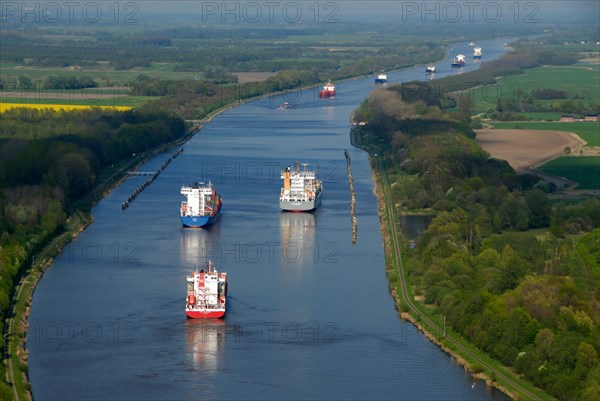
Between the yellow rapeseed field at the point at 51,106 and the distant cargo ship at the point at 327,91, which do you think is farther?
the distant cargo ship at the point at 327,91

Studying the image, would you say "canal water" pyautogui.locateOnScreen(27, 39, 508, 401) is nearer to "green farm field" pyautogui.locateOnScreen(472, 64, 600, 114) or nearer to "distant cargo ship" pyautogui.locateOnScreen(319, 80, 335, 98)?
"green farm field" pyautogui.locateOnScreen(472, 64, 600, 114)

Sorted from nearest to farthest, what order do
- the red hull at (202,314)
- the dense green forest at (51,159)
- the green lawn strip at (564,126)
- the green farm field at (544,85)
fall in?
the red hull at (202,314) → the dense green forest at (51,159) → the green lawn strip at (564,126) → the green farm field at (544,85)

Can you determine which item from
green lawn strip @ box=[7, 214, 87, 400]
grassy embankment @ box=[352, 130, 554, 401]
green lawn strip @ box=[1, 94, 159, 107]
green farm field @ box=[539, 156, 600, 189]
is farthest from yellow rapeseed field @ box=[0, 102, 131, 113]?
grassy embankment @ box=[352, 130, 554, 401]

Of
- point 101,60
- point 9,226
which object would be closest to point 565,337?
point 9,226

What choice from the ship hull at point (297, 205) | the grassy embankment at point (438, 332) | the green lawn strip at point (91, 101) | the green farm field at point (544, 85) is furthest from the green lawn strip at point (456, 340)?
the green farm field at point (544, 85)

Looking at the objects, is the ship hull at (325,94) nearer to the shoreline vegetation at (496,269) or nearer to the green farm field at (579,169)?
the shoreline vegetation at (496,269)

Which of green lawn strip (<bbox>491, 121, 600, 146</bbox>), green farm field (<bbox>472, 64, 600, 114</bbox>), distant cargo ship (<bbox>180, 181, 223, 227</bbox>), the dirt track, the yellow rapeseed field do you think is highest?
distant cargo ship (<bbox>180, 181, 223, 227</bbox>)
